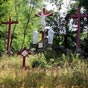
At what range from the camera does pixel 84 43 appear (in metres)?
24.4

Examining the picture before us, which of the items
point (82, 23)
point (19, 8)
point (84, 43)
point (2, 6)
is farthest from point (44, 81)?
point (19, 8)

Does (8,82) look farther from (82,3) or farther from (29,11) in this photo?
(29,11)

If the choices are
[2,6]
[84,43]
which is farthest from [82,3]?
[2,6]

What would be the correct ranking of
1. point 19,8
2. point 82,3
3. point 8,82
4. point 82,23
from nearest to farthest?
point 8,82 → point 82,3 → point 82,23 → point 19,8

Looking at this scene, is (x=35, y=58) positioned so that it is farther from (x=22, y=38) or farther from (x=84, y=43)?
(x=22, y=38)

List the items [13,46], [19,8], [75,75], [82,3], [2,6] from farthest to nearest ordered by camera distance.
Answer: [19,8] < [13,46] < [2,6] < [82,3] < [75,75]

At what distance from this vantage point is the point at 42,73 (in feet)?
28.6

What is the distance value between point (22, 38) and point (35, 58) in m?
20.4

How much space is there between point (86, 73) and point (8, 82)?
232 centimetres

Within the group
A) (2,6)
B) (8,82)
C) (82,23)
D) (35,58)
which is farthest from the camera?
(2,6)

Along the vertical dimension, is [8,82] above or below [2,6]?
below

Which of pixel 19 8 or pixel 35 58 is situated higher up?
pixel 19 8

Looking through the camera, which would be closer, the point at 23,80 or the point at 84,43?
the point at 23,80

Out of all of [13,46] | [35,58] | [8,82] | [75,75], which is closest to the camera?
[8,82]
